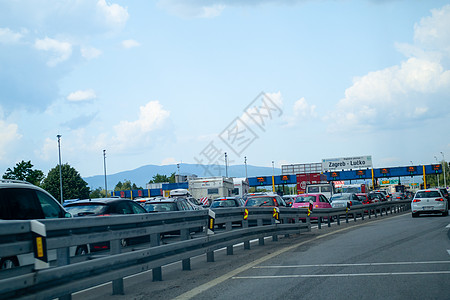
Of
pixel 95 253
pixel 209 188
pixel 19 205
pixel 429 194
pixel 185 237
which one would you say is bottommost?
pixel 429 194

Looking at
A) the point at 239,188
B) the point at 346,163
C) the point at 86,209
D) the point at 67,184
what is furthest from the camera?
the point at 346,163

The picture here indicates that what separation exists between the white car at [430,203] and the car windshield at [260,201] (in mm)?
10169

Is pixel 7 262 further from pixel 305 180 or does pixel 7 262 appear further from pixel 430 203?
pixel 305 180

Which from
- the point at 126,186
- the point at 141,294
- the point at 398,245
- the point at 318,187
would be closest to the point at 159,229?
the point at 141,294

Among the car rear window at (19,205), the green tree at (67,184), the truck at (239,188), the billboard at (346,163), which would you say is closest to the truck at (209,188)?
the truck at (239,188)

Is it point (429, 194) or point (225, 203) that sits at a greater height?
point (225, 203)

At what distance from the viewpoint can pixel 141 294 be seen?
7.44m

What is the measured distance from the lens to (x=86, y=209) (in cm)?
1150

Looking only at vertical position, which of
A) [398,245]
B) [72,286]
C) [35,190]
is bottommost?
[398,245]

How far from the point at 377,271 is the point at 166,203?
9998 mm

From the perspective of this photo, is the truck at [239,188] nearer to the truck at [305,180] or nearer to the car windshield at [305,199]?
the truck at [305,180]

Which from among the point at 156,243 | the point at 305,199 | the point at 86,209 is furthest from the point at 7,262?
the point at 305,199

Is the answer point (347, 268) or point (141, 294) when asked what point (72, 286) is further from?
point (347, 268)

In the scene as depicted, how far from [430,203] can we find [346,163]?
63010 mm
